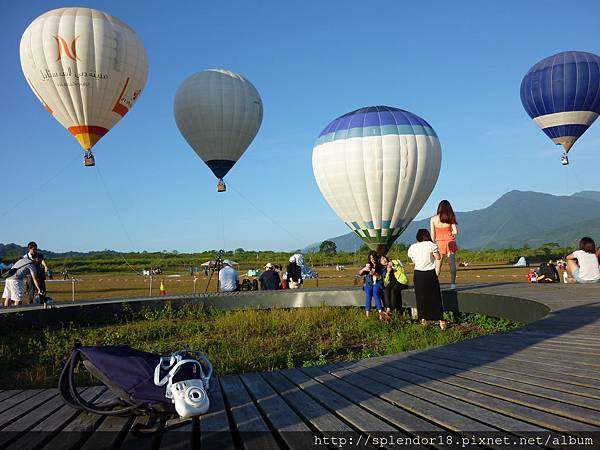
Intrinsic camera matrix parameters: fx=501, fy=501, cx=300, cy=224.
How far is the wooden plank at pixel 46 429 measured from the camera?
2.93 metres

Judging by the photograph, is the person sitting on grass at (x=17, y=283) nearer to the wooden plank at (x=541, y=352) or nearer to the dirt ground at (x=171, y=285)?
the dirt ground at (x=171, y=285)

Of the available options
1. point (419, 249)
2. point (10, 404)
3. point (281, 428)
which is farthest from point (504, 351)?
point (10, 404)

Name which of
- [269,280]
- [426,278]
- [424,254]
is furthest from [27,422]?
[269,280]

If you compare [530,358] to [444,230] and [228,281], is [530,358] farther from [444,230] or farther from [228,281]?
[228,281]

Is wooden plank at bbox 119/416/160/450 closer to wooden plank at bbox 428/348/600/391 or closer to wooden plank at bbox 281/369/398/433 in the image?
wooden plank at bbox 281/369/398/433

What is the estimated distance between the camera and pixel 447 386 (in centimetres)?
380

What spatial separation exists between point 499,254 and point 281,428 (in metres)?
73.2

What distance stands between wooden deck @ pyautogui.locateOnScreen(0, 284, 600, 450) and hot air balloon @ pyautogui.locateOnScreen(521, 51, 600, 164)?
27.8 meters

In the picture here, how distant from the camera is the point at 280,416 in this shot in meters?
3.29

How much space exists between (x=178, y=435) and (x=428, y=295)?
20.9 ft

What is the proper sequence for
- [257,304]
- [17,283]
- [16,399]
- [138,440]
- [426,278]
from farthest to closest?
[257,304]
[17,283]
[426,278]
[16,399]
[138,440]

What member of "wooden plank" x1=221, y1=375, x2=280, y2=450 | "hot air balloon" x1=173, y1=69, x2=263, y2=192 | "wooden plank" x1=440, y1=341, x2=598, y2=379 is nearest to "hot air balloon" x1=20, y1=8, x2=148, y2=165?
"hot air balloon" x1=173, y1=69, x2=263, y2=192

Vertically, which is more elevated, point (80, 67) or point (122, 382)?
point (80, 67)

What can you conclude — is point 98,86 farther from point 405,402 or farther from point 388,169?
point 405,402
